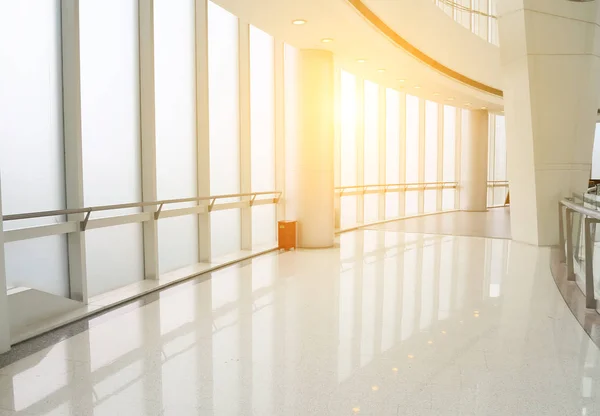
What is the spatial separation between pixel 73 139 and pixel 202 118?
10.5ft

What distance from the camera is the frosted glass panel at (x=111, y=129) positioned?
7.01m

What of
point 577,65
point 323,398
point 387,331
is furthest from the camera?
point 577,65

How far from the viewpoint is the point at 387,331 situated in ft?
17.4

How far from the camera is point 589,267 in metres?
6.05

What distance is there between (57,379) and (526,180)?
33.6 feet

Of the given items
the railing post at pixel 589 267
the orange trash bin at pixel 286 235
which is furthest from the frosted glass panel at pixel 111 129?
the railing post at pixel 589 267

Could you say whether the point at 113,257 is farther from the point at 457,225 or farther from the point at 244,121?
the point at 457,225

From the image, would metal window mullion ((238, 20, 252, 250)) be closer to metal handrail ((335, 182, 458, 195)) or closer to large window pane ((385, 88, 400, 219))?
metal handrail ((335, 182, 458, 195))

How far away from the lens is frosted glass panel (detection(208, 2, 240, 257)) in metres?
10.1

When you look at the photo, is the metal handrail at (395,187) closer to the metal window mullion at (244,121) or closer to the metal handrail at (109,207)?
the metal handrail at (109,207)

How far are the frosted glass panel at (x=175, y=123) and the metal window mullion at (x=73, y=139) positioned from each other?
2226 mm

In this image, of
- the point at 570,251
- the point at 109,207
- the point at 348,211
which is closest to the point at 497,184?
the point at 348,211

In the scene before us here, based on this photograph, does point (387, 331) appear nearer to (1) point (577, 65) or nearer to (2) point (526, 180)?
(2) point (526, 180)

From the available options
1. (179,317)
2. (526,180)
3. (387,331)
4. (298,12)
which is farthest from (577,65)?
(179,317)
